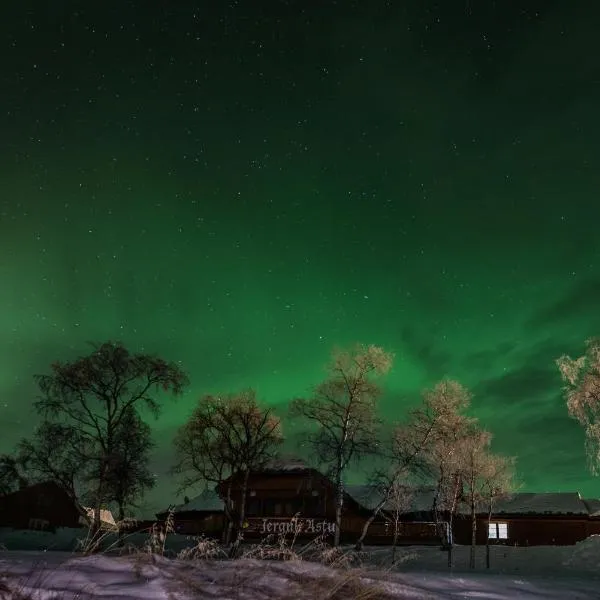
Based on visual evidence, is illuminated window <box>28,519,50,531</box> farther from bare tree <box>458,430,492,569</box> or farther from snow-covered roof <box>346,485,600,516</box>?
bare tree <box>458,430,492,569</box>

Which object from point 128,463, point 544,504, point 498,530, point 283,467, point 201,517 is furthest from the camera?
point 201,517

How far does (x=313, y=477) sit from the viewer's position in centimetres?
5666

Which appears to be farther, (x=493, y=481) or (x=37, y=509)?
(x=37, y=509)

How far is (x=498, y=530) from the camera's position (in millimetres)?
55844

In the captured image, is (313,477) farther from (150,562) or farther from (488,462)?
(150,562)

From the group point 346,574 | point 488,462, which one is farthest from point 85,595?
point 488,462

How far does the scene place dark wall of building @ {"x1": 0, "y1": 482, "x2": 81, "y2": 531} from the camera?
6612 cm

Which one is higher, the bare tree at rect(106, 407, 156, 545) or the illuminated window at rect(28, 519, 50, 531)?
the bare tree at rect(106, 407, 156, 545)

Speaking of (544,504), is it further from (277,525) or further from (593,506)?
(277,525)

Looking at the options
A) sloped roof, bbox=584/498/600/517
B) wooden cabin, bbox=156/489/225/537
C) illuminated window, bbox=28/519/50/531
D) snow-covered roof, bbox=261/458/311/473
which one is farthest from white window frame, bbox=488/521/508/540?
illuminated window, bbox=28/519/50/531

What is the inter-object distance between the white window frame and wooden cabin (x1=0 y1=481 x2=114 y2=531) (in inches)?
1495

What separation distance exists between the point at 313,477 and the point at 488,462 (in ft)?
54.5

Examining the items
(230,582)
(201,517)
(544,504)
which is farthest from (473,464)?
(230,582)

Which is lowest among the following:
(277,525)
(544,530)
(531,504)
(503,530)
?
(277,525)
